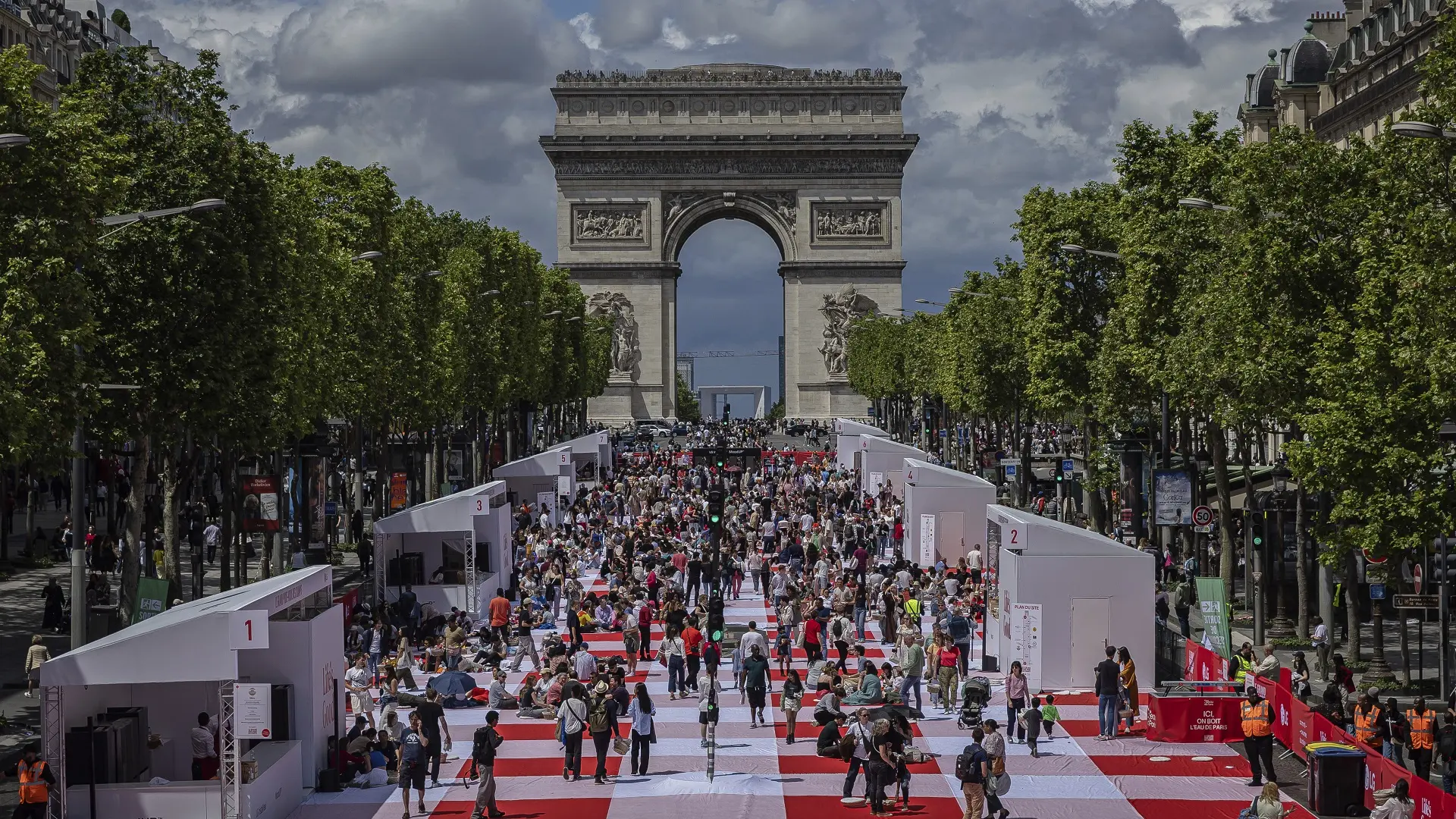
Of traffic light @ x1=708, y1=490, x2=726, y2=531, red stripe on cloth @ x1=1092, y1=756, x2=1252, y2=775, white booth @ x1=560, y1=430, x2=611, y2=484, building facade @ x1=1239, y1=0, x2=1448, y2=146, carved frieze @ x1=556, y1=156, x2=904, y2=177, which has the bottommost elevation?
red stripe on cloth @ x1=1092, y1=756, x2=1252, y2=775

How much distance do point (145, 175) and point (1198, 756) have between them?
2360cm

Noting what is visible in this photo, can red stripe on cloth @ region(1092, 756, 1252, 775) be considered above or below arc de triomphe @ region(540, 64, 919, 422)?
below

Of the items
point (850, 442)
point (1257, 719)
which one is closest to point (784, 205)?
point (850, 442)

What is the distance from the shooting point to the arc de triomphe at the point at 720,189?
145125mm

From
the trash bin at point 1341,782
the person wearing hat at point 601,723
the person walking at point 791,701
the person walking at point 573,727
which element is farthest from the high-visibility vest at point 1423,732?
the person walking at point 573,727

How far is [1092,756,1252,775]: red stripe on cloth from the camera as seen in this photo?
27.5 m

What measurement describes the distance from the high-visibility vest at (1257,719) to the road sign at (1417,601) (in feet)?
22.8

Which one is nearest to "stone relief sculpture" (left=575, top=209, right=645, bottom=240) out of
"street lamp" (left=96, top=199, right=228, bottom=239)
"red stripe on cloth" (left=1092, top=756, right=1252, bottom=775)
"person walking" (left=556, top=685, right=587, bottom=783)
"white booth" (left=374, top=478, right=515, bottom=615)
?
"white booth" (left=374, top=478, right=515, bottom=615)

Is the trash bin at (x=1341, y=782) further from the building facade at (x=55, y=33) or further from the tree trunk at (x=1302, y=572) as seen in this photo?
the building facade at (x=55, y=33)

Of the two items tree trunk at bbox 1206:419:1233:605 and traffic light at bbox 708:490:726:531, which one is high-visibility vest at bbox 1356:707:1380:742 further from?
traffic light at bbox 708:490:726:531

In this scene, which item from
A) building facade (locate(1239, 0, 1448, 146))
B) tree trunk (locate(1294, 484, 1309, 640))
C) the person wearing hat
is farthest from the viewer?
building facade (locate(1239, 0, 1448, 146))

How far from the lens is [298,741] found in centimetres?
2594

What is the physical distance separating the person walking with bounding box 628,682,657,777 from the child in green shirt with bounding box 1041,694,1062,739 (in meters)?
6.52

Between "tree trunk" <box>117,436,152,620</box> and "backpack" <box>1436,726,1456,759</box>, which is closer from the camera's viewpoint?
"backpack" <box>1436,726,1456,759</box>
